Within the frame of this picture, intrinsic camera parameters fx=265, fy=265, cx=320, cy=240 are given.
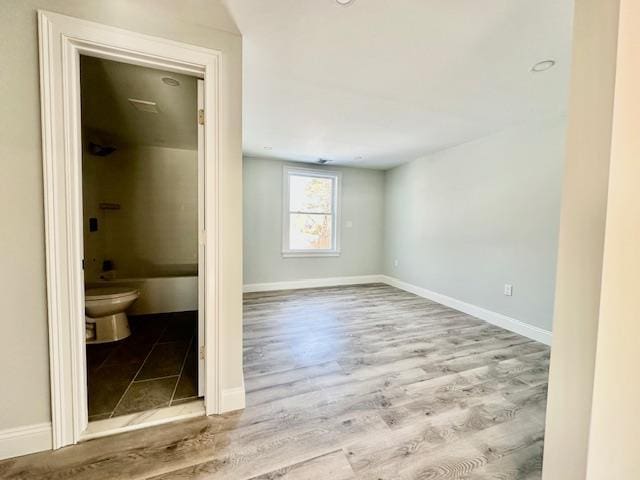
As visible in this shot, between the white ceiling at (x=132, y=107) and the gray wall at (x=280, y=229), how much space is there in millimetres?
1249

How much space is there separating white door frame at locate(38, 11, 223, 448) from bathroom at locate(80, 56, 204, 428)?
0.85 ft

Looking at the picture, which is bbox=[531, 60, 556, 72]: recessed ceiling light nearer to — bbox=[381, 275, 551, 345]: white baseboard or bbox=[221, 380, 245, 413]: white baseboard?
bbox=[381, 275, 551, 345]: white baseboard

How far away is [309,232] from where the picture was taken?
4.97m

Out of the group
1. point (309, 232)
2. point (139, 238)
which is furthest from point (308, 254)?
point (139, 238)

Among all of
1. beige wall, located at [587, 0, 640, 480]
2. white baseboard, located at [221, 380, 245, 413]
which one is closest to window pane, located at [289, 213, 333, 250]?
white baseboard, located at [221, 380, 245, 413]

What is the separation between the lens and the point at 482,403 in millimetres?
1755

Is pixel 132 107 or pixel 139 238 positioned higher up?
pixel 132 107

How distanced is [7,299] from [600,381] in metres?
2.35

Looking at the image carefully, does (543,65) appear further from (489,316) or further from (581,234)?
(489,316)

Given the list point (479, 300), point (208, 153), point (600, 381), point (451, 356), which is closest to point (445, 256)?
point (479, 300)

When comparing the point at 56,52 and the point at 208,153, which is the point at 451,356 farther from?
the point at 56,52

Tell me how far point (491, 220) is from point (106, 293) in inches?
169

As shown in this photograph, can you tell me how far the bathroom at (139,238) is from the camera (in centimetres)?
184

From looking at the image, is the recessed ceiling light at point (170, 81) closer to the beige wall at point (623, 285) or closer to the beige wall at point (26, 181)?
the beige wall at point (26, 181)
